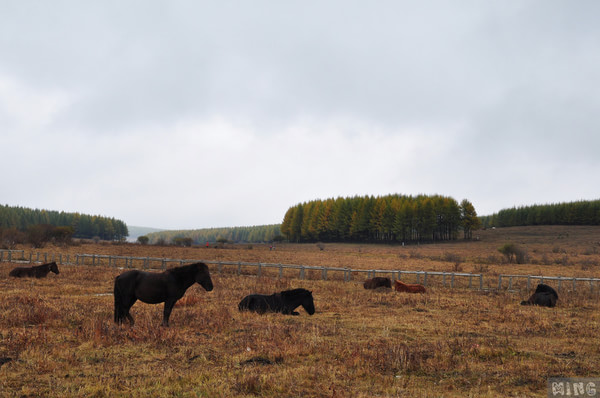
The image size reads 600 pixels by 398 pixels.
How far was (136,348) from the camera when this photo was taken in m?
8.45

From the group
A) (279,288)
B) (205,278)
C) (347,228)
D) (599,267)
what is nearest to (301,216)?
(347,228)

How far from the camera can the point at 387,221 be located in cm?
10706

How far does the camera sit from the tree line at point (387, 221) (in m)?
104

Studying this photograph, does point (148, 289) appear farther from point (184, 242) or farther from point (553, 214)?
point (553, 214)

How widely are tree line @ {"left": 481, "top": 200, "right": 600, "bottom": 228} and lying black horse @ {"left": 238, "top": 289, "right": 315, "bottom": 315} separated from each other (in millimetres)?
130853

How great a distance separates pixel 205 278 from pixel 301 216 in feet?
404

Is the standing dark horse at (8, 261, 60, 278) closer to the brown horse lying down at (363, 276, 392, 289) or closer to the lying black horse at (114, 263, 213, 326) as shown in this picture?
the lying black horse at (114, 263, 213, 326)

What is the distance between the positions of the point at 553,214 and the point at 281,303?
140m

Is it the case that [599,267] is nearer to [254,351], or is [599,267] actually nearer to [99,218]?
[254,351]

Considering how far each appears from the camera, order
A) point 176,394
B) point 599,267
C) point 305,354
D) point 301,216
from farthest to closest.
Result: point 301,216
point 599,267
point 305,354
point 176,394

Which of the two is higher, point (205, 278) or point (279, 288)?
point (205, 278)

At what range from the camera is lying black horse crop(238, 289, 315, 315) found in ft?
44.3

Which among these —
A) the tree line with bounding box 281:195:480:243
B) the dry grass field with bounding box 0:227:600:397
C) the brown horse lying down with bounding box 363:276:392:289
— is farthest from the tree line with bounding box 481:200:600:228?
the dry grass field with bounding box 0:227:600:397

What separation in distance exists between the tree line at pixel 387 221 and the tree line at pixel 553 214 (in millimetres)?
34644
